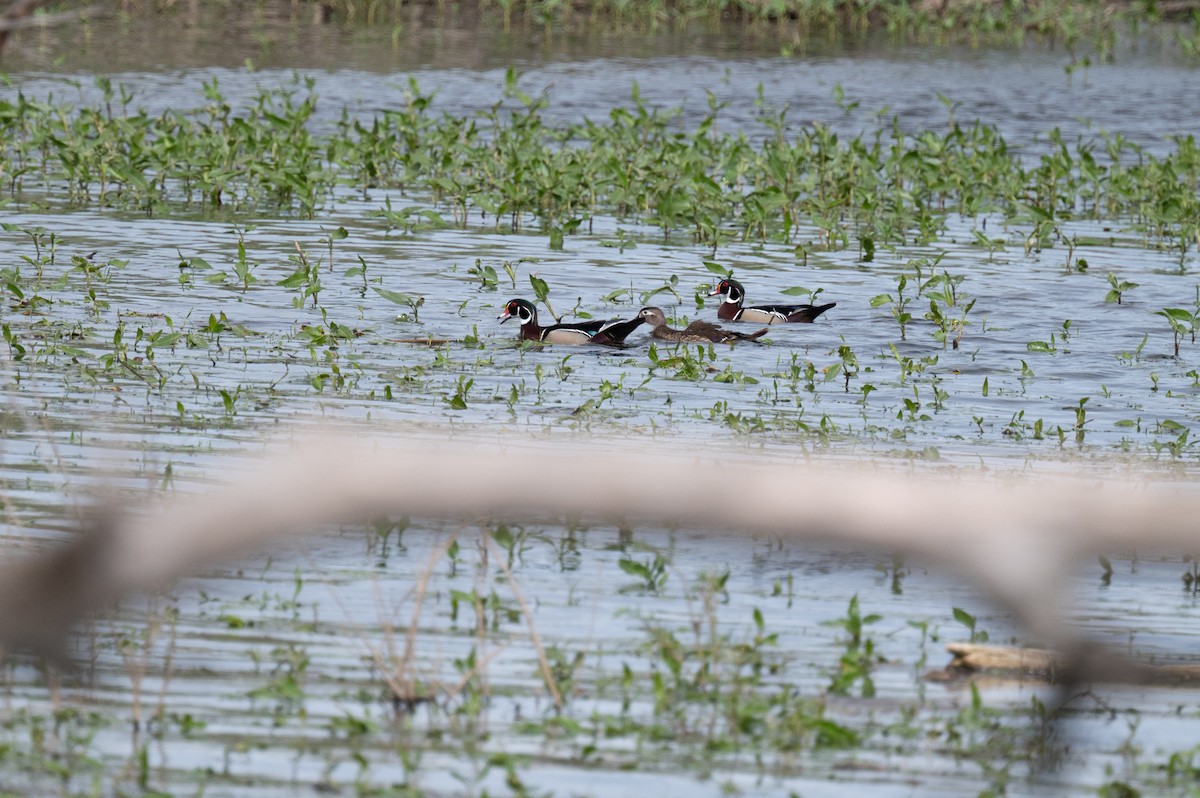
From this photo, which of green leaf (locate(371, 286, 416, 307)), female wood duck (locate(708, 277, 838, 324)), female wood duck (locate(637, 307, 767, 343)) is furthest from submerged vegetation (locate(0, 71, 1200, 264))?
green leaf (locate(371, 286, 416, 307))

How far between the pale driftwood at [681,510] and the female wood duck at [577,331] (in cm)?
754

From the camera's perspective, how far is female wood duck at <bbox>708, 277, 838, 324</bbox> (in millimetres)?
11234

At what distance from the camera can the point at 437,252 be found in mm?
13609

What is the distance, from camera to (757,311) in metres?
11.3

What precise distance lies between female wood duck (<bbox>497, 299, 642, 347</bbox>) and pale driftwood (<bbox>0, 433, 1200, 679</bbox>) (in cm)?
754

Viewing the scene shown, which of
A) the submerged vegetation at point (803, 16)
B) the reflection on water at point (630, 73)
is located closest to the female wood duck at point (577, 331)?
the reflection on water at point (630, 73)

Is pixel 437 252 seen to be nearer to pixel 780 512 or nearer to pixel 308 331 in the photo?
pixel 308 331

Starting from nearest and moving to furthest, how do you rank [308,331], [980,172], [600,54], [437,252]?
[308,331] < [437,252] < [980,172] < [600,54]

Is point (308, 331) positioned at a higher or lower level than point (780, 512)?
lower

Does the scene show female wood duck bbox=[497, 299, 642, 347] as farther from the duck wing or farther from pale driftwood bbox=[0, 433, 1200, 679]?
pale driftwood bbox=[0, 433, 1200, 679]

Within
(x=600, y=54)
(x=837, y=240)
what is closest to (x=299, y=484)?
(x=837, y=240)

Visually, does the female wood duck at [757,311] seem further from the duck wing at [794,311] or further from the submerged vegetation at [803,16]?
the submerged vegetation at [803,16]

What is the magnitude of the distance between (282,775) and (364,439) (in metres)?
3.04

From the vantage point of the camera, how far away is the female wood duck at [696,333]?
10828mm
